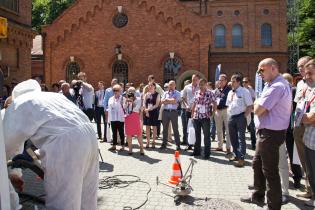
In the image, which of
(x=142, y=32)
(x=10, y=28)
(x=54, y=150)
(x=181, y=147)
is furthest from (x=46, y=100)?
(x=142, y=32)

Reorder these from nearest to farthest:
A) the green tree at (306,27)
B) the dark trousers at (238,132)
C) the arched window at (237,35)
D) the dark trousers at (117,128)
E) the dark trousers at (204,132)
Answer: the dark trousers at (238,132)
the dark trousers at (204,132)
the dark trousers at (117,128)
the green tree at (306,27)
the arched window at (237,35)

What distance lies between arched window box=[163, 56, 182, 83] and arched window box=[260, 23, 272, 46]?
15.0m

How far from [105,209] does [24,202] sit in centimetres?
199

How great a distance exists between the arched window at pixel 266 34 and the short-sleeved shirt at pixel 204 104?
96.7 ft

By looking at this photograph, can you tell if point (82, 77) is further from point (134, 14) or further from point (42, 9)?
point (42, 9)

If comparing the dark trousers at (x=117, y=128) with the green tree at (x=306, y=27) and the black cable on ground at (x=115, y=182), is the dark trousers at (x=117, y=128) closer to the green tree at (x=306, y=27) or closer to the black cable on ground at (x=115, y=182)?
the black cable on ground at (x=115, y=182)

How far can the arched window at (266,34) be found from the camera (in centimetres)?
3669

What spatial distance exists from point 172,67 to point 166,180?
739 inches

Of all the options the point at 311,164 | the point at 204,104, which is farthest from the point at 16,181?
the point at 204,104

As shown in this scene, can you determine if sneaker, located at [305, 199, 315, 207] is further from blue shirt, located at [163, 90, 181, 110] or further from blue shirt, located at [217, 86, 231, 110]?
blue shirt, located at [163, 90, 181, 110]

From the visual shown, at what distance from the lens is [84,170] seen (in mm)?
3529

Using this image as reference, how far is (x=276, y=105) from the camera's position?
4938 mm

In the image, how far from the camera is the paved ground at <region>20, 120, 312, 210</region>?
18.5ft

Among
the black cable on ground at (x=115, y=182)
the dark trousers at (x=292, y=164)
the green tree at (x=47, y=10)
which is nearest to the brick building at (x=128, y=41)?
the green tree at (x=47, y=10)
